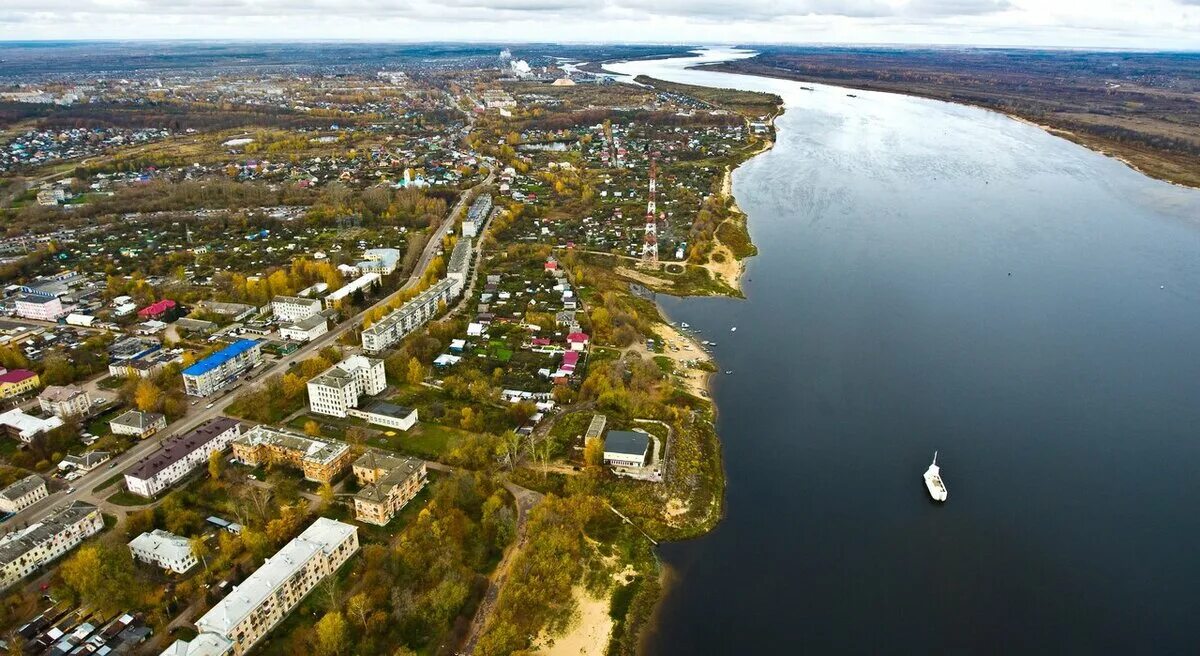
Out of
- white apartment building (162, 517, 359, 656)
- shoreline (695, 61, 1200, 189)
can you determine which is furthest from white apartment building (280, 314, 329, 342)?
shoreline (695, 61, 1200, 189)

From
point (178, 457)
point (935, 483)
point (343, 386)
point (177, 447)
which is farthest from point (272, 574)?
point (935, 483)

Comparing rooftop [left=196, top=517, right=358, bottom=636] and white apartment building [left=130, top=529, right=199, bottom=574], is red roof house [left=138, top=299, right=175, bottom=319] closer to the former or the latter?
white apartment building [left=130, top=529, right=199, bottom=574]

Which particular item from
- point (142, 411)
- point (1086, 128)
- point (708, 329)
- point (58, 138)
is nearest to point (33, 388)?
point (142, 411)

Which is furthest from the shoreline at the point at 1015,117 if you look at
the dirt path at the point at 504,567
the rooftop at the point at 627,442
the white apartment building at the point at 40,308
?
the white apartment building at the point at 40,308

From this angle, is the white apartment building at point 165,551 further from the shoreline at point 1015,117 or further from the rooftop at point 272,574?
the shoreline at point 1015,117

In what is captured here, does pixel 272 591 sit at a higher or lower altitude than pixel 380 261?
lower

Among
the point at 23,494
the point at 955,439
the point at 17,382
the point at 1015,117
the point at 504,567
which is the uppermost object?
the point at 1015,117

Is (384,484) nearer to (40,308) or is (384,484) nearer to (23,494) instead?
(23,494)
